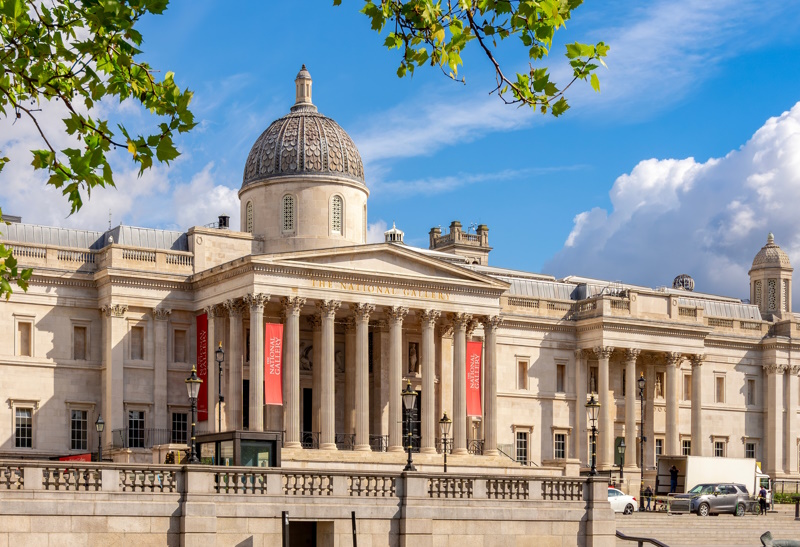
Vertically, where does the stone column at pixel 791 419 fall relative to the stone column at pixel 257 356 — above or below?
below

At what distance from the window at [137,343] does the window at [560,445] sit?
86.7ft

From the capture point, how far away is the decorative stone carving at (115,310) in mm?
70750

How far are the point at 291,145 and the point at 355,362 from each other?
12.4 meters

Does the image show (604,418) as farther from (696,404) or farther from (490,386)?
(490,386)

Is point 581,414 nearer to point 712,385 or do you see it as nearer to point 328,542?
point 712,385

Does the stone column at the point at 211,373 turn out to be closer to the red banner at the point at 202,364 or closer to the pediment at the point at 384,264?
the red banner at the point at 202,364

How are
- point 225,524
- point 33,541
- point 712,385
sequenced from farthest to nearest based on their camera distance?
point 712,385
point 225,524
point 33,541

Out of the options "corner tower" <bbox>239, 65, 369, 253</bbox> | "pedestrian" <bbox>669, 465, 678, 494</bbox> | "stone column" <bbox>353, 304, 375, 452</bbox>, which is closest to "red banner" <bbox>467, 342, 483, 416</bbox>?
"stone column" <bbox>353, 304, 375, 452</bbox>

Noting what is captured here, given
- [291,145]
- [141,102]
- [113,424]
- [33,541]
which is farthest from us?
[291,145]

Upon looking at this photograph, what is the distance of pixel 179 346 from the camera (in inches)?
2906

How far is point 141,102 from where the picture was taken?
69.5 ft

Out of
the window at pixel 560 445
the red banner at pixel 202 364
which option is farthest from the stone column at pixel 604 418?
the red banner at pixel 202 364

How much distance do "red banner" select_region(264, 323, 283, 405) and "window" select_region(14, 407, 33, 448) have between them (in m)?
11.6

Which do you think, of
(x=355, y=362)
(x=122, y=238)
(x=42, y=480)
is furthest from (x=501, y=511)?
(x=122, y=238)
